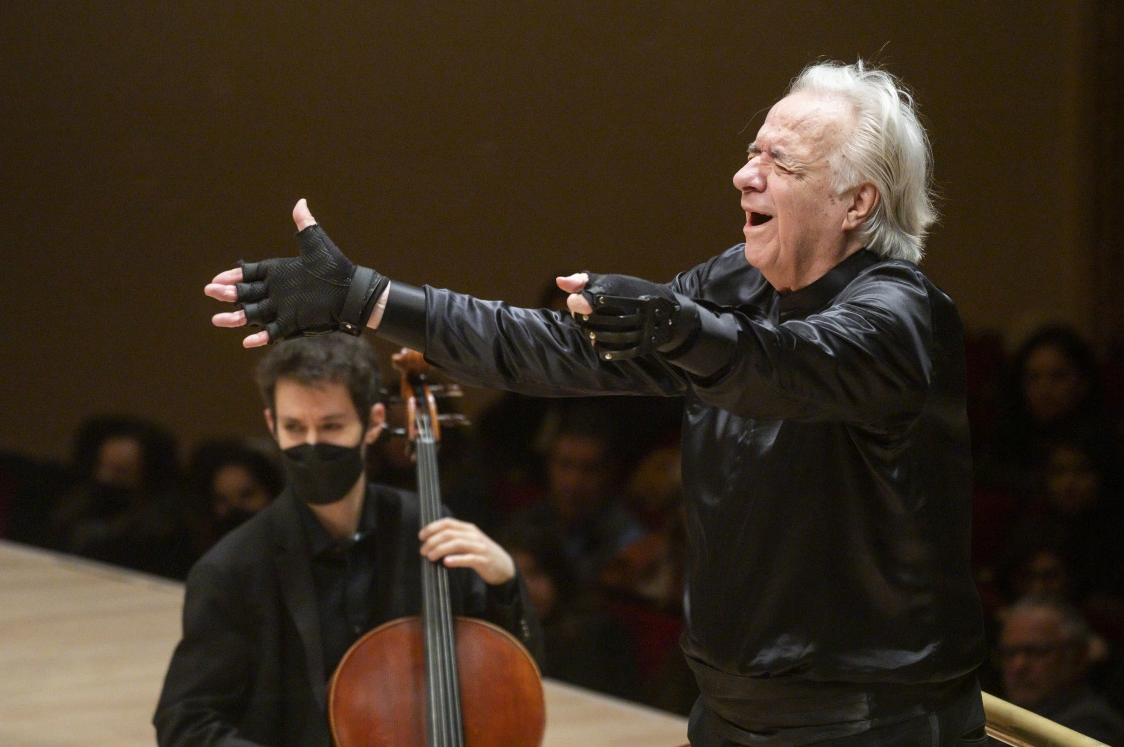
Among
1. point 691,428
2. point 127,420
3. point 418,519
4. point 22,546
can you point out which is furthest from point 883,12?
point 22,546

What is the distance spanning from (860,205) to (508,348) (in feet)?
1.26

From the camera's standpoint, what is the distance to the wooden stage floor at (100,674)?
3023mm

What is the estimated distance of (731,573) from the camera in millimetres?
1382

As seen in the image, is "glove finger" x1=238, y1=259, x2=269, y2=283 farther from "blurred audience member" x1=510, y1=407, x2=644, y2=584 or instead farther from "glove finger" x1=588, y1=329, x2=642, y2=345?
"blurred audience member" x1=510, y1=407, x2=644, y2=584

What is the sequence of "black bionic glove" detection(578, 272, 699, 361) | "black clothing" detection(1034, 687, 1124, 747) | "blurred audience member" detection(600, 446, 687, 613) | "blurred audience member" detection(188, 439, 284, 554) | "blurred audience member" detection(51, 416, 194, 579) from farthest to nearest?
"blurred audience member" detection(51, 416, 194, 579)
"blurred audience member" detection(188, 439, 284, 554)
"blurred audience member" detection(600, 446, 687, 613)
"black clothing" detection(1034, 687, 1124, 747)
"black bionic glove" detection(578, 272, 699, 361)

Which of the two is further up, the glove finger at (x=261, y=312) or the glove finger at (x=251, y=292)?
the glove finger at (x=251, y=292)

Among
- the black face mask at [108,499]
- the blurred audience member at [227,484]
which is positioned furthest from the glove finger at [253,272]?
the black face mask at [108,499]

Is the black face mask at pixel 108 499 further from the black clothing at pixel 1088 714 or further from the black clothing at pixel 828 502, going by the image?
the black clothing at pixel 828 502

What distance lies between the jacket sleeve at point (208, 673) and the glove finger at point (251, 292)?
955 millimetres

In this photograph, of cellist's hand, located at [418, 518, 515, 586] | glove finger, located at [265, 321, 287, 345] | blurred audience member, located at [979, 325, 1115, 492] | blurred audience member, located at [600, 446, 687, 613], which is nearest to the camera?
glove finger, located at [265, 321, 287, 345]

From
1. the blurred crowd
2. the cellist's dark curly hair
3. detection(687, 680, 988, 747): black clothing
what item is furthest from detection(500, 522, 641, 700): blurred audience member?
detection(687, 680, 988, 747): black clothing

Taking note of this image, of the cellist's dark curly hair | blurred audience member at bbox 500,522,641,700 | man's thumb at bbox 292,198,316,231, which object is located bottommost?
blurred audience member at bbox 500,522,641,700

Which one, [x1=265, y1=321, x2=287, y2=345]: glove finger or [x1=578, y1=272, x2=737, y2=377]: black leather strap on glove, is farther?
[x1=265, y1=321, x2=287, y2=345]: glove finger

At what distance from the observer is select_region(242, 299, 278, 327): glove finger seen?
1.32m
